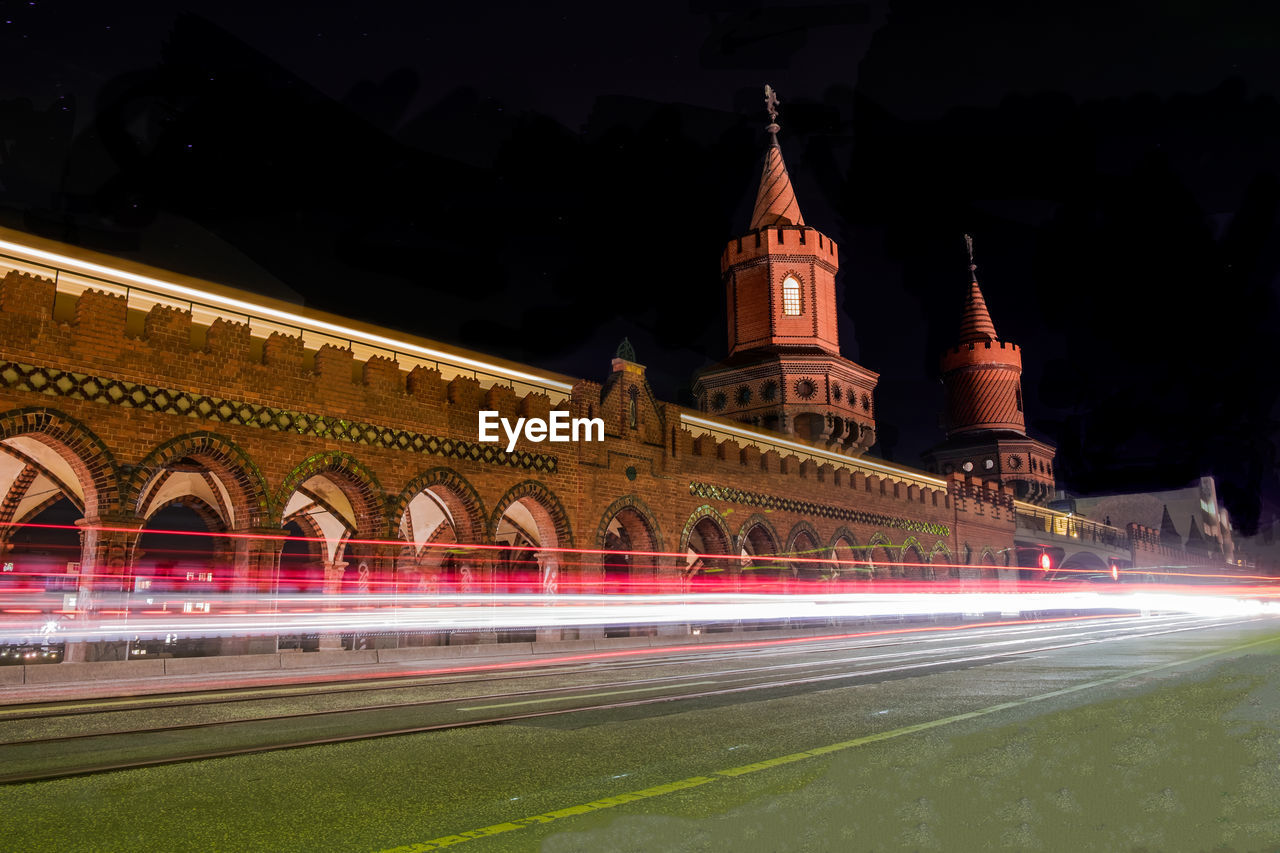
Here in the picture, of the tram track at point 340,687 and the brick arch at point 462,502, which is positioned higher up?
the brick arch at point 462,502

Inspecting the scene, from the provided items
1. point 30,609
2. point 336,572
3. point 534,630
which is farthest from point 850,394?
point 30,609

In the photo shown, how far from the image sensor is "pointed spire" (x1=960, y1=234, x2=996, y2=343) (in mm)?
64750

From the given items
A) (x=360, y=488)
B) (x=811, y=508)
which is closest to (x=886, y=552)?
(x=811, y=508)

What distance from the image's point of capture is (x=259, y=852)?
385 centimetres

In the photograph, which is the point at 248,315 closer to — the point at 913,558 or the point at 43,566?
the point at 43,566

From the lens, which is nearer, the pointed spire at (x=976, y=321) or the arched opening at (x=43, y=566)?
the arched opening at (x=43, y=566)

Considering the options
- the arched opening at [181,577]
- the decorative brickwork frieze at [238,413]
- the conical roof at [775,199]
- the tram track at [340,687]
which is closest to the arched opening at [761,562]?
the decorative brickwork frieze at [238,413]

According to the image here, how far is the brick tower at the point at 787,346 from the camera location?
141 ft

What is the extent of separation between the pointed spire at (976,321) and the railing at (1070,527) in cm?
1232

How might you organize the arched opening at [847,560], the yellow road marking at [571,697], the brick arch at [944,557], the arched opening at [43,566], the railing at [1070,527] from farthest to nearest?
the railing at [1070,527]
the brick arch at [944,557]
the arched opening at [847,560]
the arched opening at [43,566]
the yellow road marking at [571,697]

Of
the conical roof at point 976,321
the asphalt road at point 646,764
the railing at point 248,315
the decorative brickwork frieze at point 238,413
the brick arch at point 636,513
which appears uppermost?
the conical roof at point 976,321

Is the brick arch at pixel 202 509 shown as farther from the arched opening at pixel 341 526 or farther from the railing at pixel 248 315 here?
the railing at pixel 248 315

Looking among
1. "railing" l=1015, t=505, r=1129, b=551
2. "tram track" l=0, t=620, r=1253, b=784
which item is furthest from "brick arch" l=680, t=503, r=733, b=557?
"railing" l=1015, t=505, r=1129, b=551

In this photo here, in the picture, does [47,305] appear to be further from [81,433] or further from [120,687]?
[120,687]
